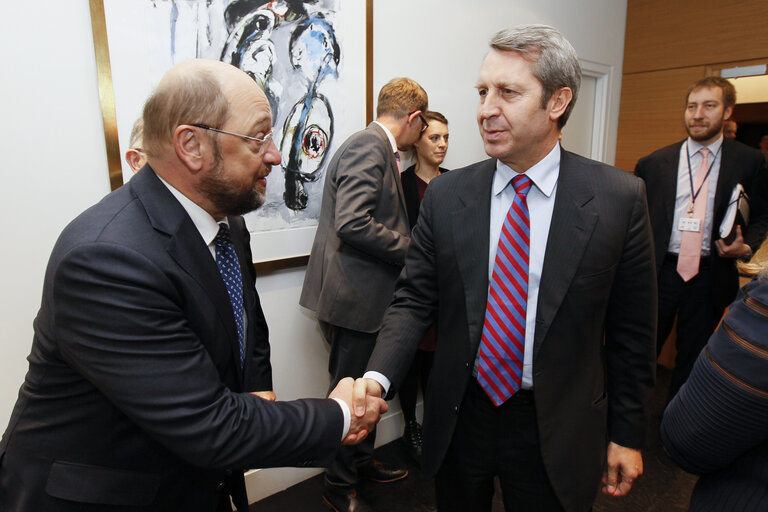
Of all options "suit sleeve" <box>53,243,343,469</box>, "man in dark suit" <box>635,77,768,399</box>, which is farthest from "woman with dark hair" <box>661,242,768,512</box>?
"man in dark suit" <box>635,77,768,399</box>

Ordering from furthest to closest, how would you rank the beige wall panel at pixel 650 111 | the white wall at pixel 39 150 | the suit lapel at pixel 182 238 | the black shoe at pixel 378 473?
the beige wall panel at pixel 650 111 → the black shoe at pixel 378 473 → the white wall at pixel 39 150 → the suit lapel at pixel 182 238

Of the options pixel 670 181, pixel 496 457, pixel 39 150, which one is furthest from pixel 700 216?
pixel 39 150

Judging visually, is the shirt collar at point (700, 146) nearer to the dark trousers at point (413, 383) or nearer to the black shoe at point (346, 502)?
the dark trousers at point (413, 383)

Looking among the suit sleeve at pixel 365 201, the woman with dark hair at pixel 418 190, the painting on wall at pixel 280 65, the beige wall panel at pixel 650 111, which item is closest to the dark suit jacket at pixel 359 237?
the suit sleeve at pixel 365 201

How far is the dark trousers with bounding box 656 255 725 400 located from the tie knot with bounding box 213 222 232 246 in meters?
2.72

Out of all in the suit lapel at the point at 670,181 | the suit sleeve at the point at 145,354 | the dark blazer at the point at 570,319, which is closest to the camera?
the suit sleeve at the point at 145,354

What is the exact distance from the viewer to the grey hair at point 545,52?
48.6 inches

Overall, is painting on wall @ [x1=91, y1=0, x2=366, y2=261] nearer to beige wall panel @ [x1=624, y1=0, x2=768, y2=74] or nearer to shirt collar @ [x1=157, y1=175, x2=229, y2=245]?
shirt collar @ [x1=157, y1=175, x2=229, y2=245]

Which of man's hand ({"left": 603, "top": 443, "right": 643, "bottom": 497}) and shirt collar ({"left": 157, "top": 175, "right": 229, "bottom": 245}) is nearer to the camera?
shirt collar ({"left": 157, "top": 175, "right": 229, "bottom": 245})

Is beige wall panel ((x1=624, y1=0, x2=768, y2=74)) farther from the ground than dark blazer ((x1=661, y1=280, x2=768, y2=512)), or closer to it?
farther from the ground

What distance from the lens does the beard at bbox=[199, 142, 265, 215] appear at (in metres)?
Answer: 1.11

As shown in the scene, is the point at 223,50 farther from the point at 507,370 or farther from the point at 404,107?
the point at 507,370

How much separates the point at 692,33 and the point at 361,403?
13.5ft

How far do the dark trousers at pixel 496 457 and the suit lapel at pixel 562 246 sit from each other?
212 millimetres
